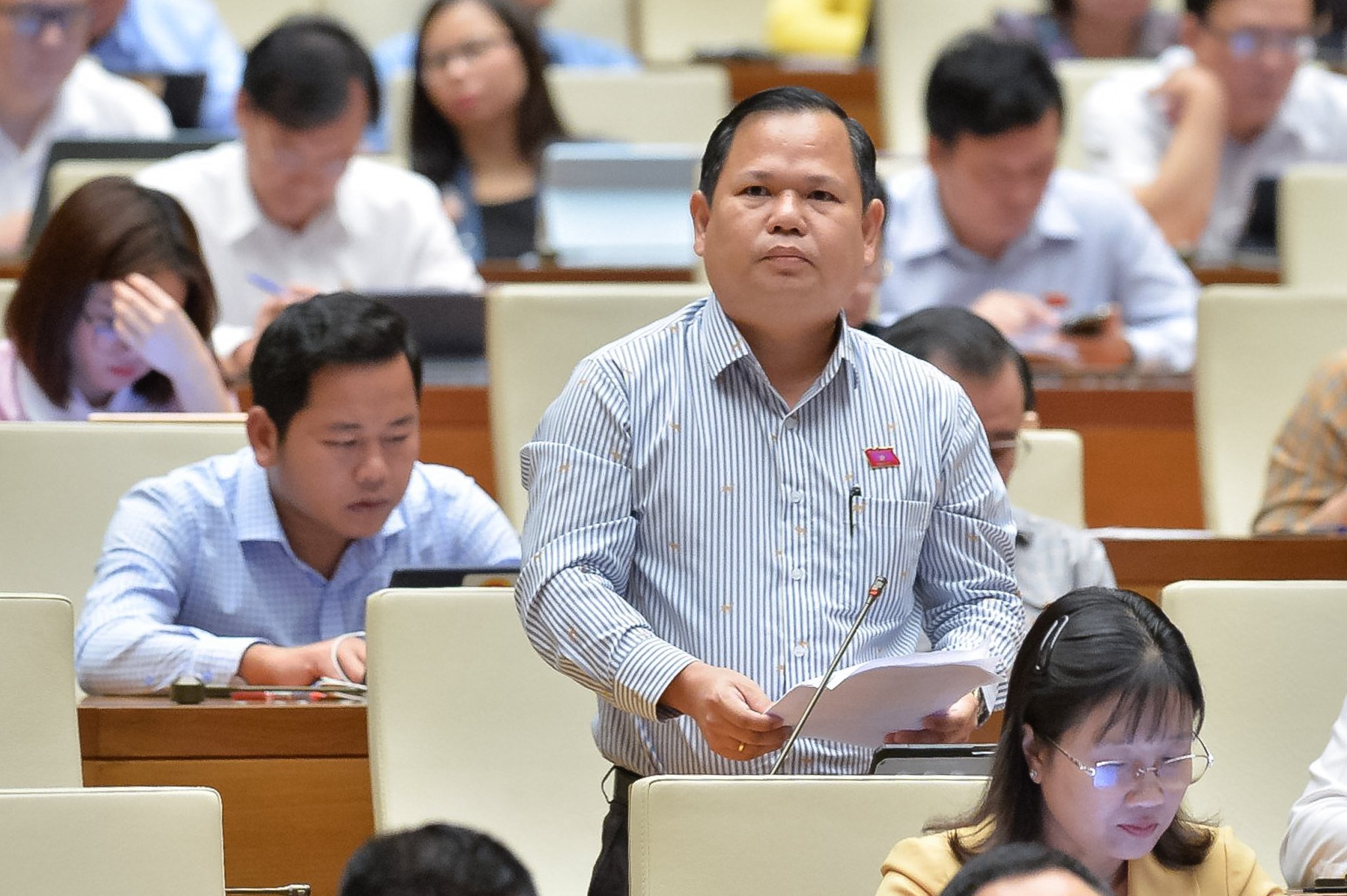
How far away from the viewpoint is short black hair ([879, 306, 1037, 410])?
2.39 meters

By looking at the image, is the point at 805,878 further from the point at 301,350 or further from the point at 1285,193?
the point at 1285,193

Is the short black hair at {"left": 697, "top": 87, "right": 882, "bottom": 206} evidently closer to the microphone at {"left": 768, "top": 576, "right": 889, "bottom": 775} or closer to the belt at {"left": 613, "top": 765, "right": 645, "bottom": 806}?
the microphone at {"left": 768, "top": 576, "right": 889, "bottom": 775}

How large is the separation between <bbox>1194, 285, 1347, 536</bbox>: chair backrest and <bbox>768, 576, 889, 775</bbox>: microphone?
149cm

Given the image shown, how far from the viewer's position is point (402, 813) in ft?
7.06

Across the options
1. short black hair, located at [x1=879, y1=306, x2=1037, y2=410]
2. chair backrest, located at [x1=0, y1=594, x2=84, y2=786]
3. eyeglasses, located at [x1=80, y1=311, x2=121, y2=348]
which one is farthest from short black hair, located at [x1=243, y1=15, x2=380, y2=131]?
chair backrest, located at [x1=0, y1=594, x2=84, y2=786]

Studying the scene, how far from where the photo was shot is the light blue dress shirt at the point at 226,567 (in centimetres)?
232

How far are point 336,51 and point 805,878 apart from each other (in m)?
2.04

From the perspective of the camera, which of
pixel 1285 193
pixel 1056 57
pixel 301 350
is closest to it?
pixel 301 350

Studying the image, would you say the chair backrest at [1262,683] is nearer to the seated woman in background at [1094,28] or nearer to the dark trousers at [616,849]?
the dark trousers at [616,849]

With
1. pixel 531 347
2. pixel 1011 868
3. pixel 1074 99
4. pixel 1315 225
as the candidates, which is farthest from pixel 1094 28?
pixel 1011 868

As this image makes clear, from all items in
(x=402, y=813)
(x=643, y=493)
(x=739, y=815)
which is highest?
(x=643, y=493)

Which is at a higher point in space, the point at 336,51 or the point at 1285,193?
the point at 336,51

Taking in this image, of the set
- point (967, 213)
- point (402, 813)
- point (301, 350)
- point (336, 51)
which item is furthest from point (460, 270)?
point (402, 813)

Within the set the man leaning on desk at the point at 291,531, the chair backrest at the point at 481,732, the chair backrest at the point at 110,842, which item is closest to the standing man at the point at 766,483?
the chair backrest at the point at 110,842
